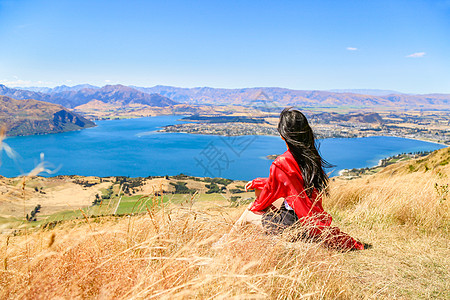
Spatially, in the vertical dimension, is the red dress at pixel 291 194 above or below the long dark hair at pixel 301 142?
below

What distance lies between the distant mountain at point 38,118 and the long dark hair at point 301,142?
5326 inches

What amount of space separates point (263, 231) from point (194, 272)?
0.88 metres

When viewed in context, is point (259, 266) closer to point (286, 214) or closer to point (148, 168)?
point (286, 214)

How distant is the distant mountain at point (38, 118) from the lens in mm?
120438

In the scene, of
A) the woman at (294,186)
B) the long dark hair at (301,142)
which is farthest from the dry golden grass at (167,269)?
the long dark hair at (301,142)

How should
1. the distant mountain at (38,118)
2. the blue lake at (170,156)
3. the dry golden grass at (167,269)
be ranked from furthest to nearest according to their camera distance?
the distant mountain at (38,118) < the blue lake at (170,156) < the dry golden grass at (167,269)

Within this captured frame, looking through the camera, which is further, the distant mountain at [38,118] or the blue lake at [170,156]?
the distant mountain at [38,118]

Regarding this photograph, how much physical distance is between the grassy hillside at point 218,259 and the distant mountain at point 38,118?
13501 cm

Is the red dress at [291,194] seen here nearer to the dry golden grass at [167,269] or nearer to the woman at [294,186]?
the woman at [294,186]

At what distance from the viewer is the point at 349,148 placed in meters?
80.2

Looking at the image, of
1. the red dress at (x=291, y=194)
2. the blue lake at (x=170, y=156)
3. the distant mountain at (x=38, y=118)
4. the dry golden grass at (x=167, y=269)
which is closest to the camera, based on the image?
the dry golden grass at (x=167, y=269)

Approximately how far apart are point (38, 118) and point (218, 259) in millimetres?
166243

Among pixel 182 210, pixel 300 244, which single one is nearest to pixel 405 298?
pixel 300 244

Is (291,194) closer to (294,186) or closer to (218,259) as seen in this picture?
(294,186)
